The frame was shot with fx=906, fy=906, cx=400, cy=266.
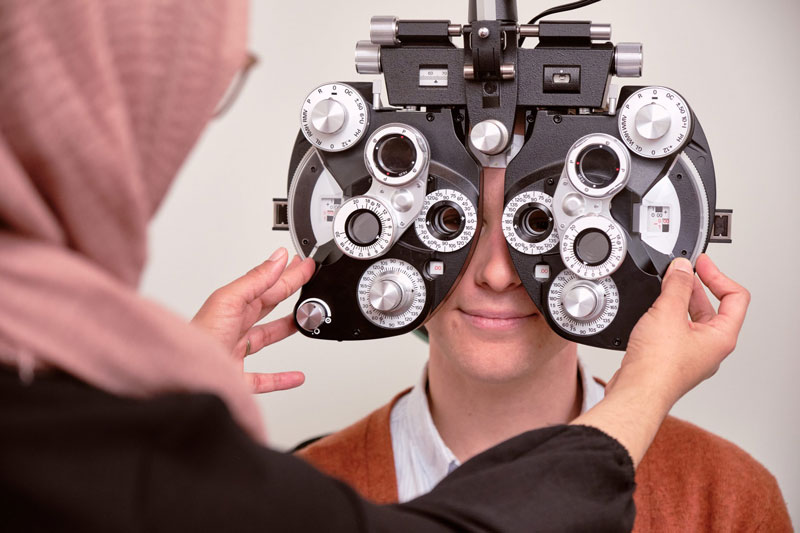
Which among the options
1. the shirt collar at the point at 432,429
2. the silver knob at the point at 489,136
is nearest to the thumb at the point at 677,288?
the silver knob at the point at 489,136

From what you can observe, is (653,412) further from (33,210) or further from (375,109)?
(33,210)

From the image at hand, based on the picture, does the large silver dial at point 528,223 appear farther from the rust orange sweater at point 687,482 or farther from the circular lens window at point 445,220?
the rust orange sweater at point 687,482

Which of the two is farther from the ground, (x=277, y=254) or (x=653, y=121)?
(x=653, y=121)

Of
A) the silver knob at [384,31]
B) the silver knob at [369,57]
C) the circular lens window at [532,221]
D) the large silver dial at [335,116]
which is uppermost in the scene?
the silver knob at [384,31]

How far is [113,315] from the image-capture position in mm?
481

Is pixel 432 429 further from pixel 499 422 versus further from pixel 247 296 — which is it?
pixel 247 296

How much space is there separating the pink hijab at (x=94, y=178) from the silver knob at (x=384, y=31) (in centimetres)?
41

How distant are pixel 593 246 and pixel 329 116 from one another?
30 centimetres

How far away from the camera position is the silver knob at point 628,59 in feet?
2.93

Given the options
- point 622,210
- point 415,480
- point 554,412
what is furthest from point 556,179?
point 415,480

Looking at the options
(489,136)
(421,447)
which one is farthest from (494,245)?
(421,447)

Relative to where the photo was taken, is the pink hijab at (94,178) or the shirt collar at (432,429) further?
the shirt collar at (432,429)

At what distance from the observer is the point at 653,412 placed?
0.78 m

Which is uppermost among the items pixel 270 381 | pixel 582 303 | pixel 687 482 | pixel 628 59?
pixel 628 59
